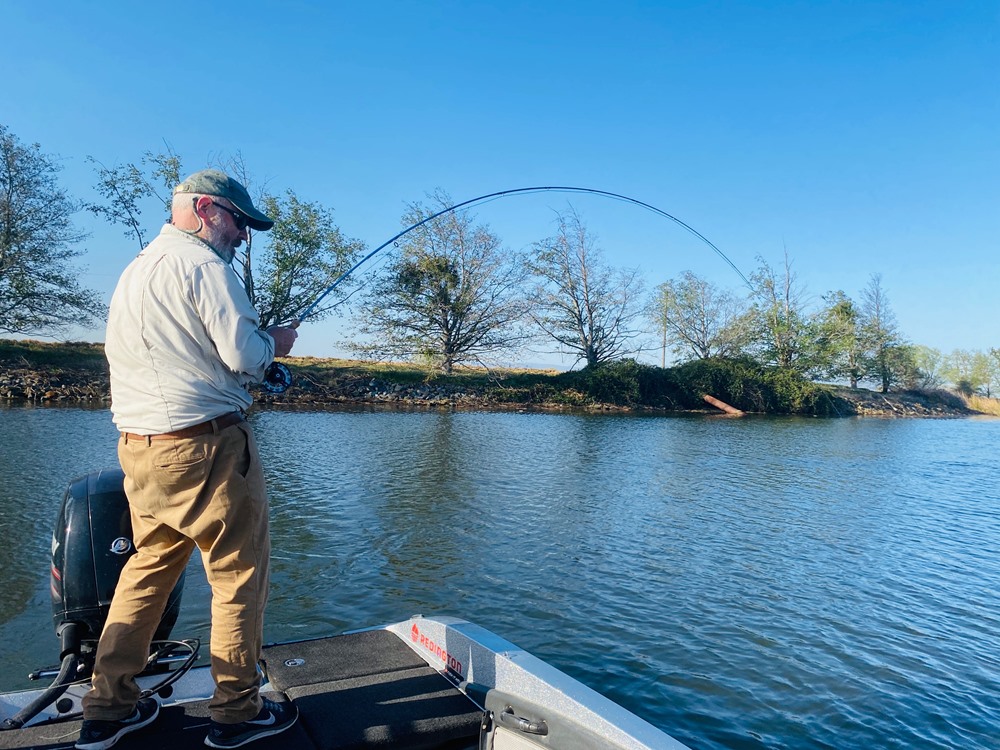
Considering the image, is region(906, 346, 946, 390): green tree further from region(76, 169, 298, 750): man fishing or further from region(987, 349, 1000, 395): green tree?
region(76, 169, 298, 750): man fishing

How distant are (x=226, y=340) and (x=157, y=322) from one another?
1.01 ft

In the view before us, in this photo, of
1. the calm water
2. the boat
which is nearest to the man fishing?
the boat

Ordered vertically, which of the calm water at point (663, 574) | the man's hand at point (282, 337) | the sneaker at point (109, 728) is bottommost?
the calm water at point (663, 574)

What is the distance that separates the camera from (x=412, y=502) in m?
10.7

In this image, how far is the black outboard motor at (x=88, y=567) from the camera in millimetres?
3441

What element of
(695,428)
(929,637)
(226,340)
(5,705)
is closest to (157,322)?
(226,340)

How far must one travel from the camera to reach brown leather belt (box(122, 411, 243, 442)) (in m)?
2.85

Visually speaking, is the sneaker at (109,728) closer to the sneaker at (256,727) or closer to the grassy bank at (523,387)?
the sneaker at (256,727)

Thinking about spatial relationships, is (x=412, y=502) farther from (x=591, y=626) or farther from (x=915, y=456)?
(x=915, y=456)

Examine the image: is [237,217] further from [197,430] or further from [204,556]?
[204,556]

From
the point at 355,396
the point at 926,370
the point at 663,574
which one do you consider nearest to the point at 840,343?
the point at 926,370

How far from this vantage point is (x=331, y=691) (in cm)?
357

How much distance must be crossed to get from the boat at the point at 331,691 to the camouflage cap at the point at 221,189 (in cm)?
157

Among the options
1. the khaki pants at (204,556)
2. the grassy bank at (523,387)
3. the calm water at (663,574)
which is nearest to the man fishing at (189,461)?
the khaki pants at (204,556)
